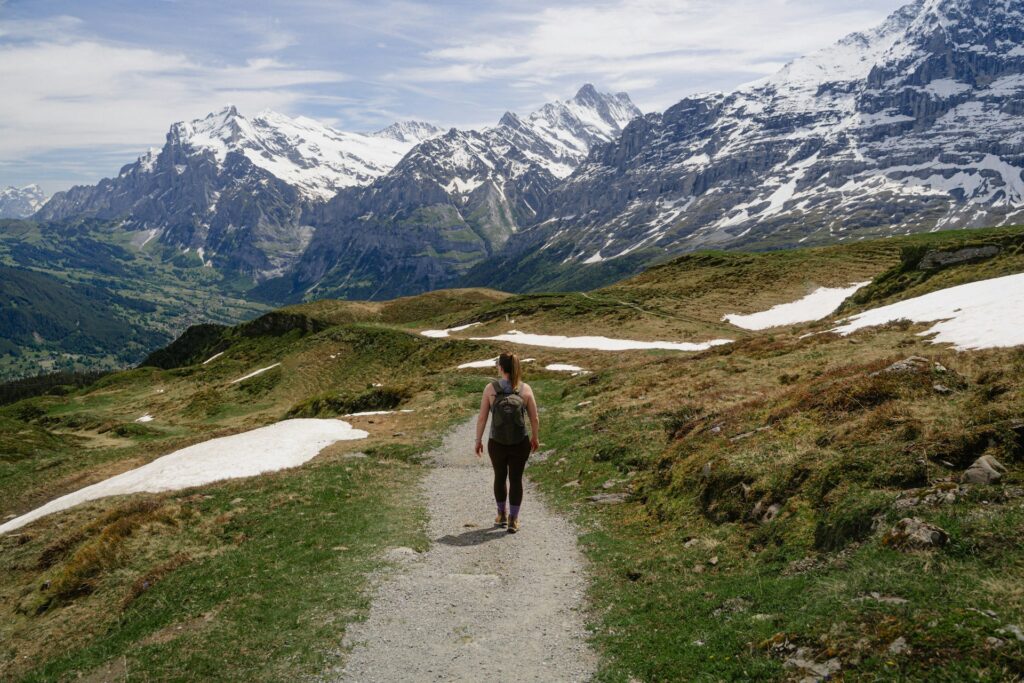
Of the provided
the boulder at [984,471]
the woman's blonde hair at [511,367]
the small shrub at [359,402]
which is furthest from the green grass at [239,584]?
the small shrub at [359,402]

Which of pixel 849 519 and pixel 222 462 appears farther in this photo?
pixel 222 462

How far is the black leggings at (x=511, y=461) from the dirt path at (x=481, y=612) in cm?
146

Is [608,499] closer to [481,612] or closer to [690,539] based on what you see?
A: [690,539]

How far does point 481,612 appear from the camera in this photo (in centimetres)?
1309

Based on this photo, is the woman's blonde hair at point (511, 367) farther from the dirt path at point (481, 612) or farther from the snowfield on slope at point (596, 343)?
the snowfield on slope at point (596, 343)

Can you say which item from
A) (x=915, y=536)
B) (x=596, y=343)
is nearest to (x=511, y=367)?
(x=915, y=536)

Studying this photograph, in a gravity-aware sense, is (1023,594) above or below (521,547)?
above

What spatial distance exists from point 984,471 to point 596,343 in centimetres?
5793

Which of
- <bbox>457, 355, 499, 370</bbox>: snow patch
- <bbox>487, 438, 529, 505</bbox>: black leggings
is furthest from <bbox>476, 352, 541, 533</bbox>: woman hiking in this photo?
<bbox>457, 355, 499, 370</bbox>: snow patch

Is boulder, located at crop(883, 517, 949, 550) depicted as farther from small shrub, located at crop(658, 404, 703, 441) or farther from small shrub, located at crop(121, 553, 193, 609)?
small shrub, located at crop(121, 553, 193, 609)

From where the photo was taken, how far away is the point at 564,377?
52000 mm

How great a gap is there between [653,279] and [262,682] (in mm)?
106840

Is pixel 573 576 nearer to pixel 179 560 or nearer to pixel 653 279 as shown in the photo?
pixel 179 560

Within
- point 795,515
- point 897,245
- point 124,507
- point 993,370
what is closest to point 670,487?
point 795,515
